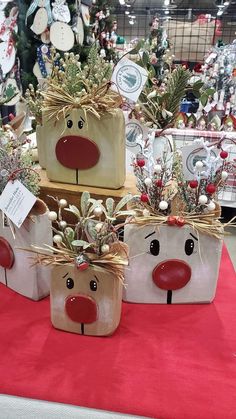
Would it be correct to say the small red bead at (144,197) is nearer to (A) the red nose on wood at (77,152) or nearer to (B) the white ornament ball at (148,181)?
(B) the white ornament ball at (148,181)

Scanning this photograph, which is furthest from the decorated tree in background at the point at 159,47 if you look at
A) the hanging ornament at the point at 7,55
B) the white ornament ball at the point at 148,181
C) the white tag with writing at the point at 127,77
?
the white ornament ball at the point at 148,181

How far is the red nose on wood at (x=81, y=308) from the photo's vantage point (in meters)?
1.05

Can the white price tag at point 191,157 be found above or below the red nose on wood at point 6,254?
above

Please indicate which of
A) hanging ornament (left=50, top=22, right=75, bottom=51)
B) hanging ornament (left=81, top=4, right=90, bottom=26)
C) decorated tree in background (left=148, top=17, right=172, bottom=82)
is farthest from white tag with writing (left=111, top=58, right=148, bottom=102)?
decorated tree in background (left=148, top=17, right=172, bottom=82)

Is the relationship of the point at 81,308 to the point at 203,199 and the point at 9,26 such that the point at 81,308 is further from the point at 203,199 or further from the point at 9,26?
the point at 9,26

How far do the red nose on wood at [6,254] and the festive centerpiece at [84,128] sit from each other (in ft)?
1.05

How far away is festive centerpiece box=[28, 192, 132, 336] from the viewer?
3.36ft

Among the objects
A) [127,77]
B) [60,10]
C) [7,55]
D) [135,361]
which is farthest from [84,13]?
[135,361]

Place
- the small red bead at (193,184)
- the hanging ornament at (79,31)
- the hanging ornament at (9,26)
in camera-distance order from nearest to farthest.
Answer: the small red bead at (193,184)
the hanging ornament at (9,26)
the hanging ornament at (79,31)

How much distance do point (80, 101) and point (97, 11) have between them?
3.00m

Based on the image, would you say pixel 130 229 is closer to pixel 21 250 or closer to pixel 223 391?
pixel 21 250

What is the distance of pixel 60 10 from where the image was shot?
2607 mm

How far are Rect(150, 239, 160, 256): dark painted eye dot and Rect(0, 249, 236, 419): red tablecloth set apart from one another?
196 millimetres

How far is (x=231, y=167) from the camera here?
1.16m
